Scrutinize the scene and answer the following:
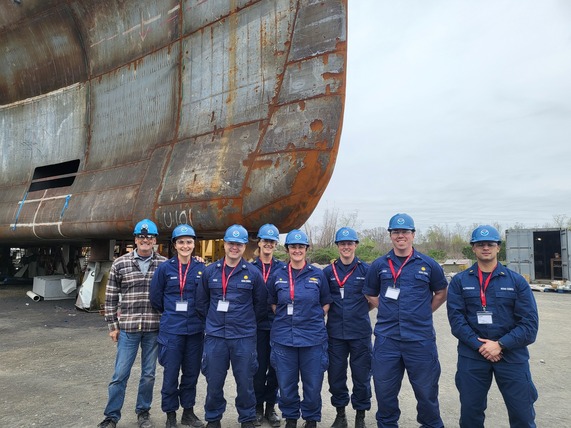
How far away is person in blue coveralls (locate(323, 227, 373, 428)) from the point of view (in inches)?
155

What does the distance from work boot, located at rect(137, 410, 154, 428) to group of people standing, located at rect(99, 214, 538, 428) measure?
0.01 meters

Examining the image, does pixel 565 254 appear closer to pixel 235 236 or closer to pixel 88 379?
pixel 235 236

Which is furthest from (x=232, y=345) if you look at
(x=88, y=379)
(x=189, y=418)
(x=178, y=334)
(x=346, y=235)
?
(x=88, y=379)

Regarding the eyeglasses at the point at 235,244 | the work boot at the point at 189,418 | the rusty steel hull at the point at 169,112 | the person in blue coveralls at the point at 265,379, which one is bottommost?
the work boot at the point at 189,418

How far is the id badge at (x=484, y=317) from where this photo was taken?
10.6 ft

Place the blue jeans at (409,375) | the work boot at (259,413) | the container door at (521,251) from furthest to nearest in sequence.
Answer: the container door at (521,251), the work boot at (259,413), the blue jeans at (409,375)

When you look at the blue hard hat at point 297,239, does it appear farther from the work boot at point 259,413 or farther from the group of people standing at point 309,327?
the work boot at point 259,413

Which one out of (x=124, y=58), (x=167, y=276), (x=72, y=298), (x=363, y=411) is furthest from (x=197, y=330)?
(x=72, y=298)

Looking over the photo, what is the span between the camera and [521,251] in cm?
1766

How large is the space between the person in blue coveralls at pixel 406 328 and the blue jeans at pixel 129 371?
1.97 m

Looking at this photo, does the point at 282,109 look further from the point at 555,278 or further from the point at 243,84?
the point at 555,278

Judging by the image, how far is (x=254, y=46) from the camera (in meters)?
6.90

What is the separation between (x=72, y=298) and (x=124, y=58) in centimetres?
685

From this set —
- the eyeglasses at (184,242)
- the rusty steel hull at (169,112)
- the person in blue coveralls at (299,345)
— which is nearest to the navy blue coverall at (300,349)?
the person in blue coveralls at (299,345)
